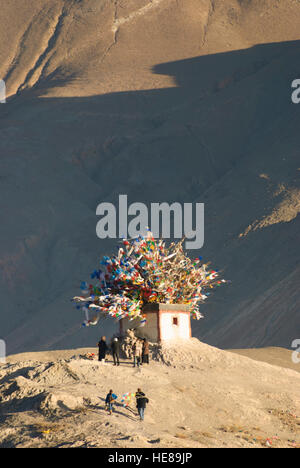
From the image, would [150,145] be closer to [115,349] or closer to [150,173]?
[150,173]

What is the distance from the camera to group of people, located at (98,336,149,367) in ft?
95.2

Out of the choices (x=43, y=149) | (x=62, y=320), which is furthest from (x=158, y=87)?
(x=62, y=320)

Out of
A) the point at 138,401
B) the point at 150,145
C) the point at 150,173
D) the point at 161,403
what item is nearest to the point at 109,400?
the point at 138,401

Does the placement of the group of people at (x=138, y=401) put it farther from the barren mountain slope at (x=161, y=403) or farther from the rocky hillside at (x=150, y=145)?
the rocky hillside at (x=150, y=145)

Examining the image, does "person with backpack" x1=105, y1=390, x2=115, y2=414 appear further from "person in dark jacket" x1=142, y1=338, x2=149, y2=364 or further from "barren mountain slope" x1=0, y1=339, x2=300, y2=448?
"person in dark jacket" x1=142, y1=338, x2=149, y2=364

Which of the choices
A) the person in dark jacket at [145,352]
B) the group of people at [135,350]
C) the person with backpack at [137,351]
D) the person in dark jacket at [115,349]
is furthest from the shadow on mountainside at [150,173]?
the person in dark jacket at [115,349]

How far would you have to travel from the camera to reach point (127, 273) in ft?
103

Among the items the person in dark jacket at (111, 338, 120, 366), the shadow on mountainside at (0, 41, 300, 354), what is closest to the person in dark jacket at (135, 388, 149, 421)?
the person in dark jacket at (111, 338, 120, 366)

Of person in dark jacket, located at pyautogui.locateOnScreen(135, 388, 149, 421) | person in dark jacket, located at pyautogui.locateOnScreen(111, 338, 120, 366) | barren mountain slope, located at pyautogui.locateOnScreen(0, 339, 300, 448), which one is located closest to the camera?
barren mountain slope, located at pyautogui.locateOnScreen(0, 339, 300, 448)

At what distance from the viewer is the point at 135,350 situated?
99.9ft

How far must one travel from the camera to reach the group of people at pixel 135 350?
2902cm

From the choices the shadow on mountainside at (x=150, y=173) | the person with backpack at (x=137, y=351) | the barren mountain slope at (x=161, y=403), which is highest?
the shadow on mountainside at (x=150, y=173)

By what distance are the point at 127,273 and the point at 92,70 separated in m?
75.2

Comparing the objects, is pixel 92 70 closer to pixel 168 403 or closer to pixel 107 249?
pixel 107 249
